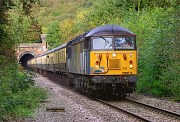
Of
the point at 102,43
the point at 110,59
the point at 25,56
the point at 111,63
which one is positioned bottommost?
the point at 111,63

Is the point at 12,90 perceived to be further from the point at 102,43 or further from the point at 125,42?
the point at 125,42

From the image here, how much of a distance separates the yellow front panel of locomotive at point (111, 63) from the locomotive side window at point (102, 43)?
0.25m

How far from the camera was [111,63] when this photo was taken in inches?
689

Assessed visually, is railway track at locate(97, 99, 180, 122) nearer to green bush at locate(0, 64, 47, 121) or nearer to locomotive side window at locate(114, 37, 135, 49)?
locomotive side window at locate(114, 37, 135, 49)

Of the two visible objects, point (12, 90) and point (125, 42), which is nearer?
point (12, 90)

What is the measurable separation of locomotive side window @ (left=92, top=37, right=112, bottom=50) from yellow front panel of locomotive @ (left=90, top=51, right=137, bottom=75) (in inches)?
9.9

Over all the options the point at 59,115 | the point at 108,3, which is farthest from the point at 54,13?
the point at 59,115

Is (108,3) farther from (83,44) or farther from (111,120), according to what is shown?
(111,120)

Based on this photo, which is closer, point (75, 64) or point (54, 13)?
point (75, 64)

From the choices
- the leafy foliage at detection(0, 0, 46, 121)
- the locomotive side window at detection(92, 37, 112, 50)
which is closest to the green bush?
the leafy foliage at detection(0, 0, 46, 121)

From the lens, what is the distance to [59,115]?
43.0 feet

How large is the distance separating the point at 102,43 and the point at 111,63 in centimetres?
101

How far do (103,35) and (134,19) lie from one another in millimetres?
13784

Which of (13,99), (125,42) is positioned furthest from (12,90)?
(125,42)
